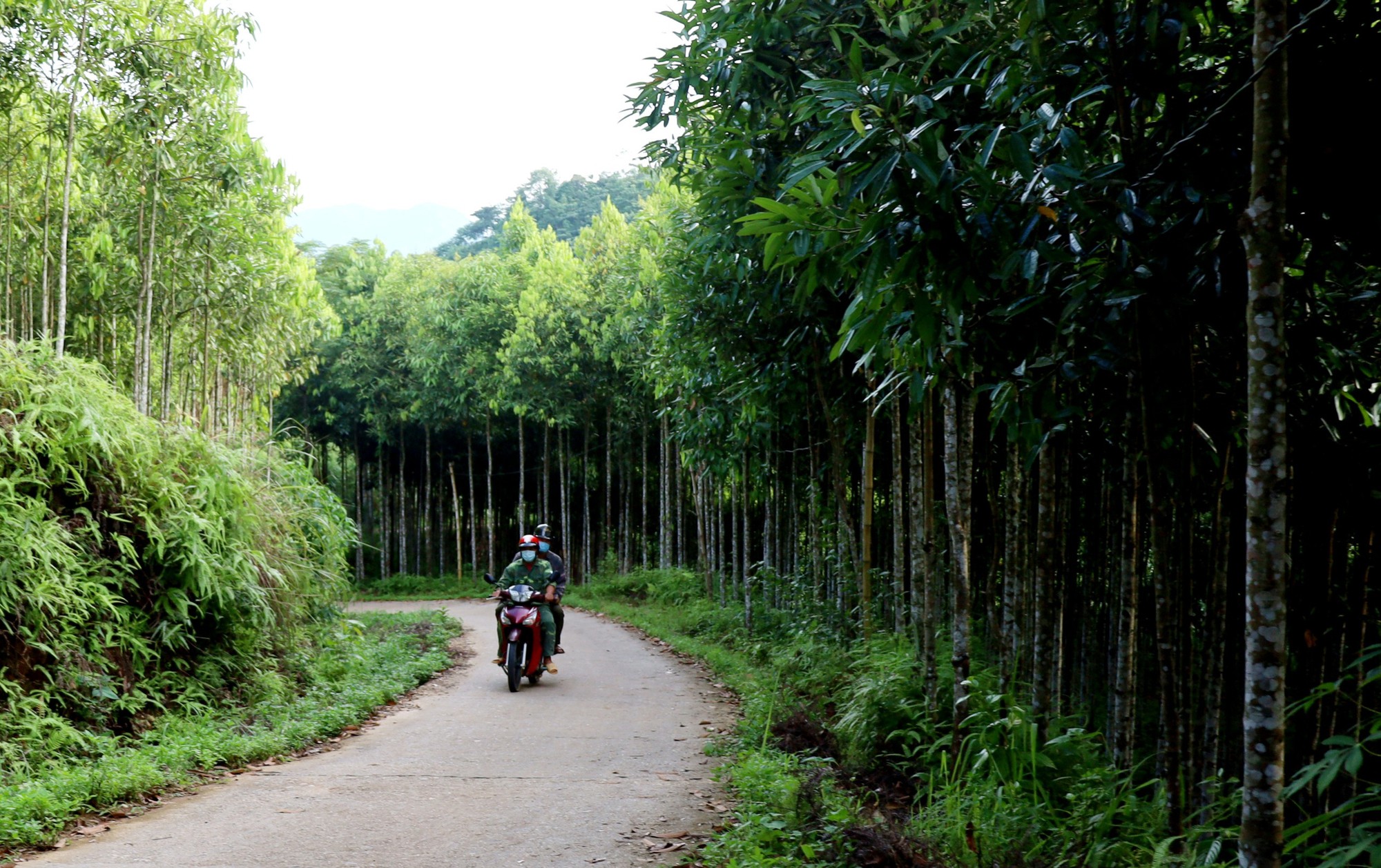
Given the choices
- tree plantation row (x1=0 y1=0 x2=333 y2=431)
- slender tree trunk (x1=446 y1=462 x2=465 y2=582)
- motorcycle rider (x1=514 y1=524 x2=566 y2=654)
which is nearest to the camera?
tree plantation row (x1=0 y1=0 x2=333 y2=431)

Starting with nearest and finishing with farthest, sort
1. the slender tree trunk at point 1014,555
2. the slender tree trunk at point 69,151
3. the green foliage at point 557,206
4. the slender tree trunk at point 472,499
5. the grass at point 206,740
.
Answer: the grass at point 206,740 < the slender tree trunk at point 1014,555 < the slender tree trunk at point 69,151 < the slender tree trunk at point 472,499 < the green foliage at point 557,206

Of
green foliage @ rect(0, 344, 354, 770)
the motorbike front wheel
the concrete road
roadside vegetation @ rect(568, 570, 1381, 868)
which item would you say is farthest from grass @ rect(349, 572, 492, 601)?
roadside vegetation @ rect(568, 570, 1381, 868)

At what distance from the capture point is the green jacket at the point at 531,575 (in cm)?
1062

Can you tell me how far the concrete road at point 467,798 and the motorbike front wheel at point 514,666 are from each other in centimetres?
38

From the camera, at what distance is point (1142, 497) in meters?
6.37

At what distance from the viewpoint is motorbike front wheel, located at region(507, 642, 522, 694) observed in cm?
995

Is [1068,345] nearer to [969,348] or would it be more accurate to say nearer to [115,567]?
[969,348]

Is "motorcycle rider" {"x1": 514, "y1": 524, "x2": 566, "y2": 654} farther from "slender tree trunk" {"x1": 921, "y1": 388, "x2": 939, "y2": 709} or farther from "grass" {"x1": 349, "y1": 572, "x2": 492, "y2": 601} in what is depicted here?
"grass" {"x1": 349, "y1": 572, "x2": 492, "y2": 601}

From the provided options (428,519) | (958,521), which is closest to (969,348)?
(958,521)

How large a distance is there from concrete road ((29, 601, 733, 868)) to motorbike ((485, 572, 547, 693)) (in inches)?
18.6

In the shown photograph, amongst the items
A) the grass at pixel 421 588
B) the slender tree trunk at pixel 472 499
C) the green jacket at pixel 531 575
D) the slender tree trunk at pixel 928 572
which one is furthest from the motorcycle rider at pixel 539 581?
the slender tree trunk at pixel 472 499

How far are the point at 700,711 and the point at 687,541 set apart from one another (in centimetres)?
1609

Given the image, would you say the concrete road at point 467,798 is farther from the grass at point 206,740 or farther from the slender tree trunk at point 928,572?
the slender tree trunk at point 928,572

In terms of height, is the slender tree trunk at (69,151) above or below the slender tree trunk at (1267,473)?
above
